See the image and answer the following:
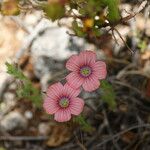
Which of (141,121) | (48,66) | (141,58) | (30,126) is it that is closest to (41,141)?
(30,126)

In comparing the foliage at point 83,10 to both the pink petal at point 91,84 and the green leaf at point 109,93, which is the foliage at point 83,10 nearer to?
the pink petal at point 91,84

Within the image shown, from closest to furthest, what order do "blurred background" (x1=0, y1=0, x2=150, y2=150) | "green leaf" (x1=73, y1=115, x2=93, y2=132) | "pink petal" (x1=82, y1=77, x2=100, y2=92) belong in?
1. "pink petal" (x1=82, y1=77, x2=100, y2=92)
2. "green leaf" (x1=73, y1=115, x2=93, y2=132)
3. "blurred background" (x1=0, y1=0, x2=150, y2=150)

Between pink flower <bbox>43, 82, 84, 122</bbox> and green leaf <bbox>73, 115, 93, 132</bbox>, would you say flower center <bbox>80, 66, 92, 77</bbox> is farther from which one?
green leaf <bbox>73, 115, 93, 132</bbox>

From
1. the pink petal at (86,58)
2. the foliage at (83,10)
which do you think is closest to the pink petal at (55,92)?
the pink petal at (86,58)

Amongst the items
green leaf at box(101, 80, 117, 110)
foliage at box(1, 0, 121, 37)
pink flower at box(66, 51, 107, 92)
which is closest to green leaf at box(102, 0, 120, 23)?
foliage at box(1, 0, 121, 37)

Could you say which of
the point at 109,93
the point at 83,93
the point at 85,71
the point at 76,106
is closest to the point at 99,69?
the point at 85,71

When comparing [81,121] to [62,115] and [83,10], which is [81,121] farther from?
[83,10]

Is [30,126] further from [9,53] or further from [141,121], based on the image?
[141,121]
